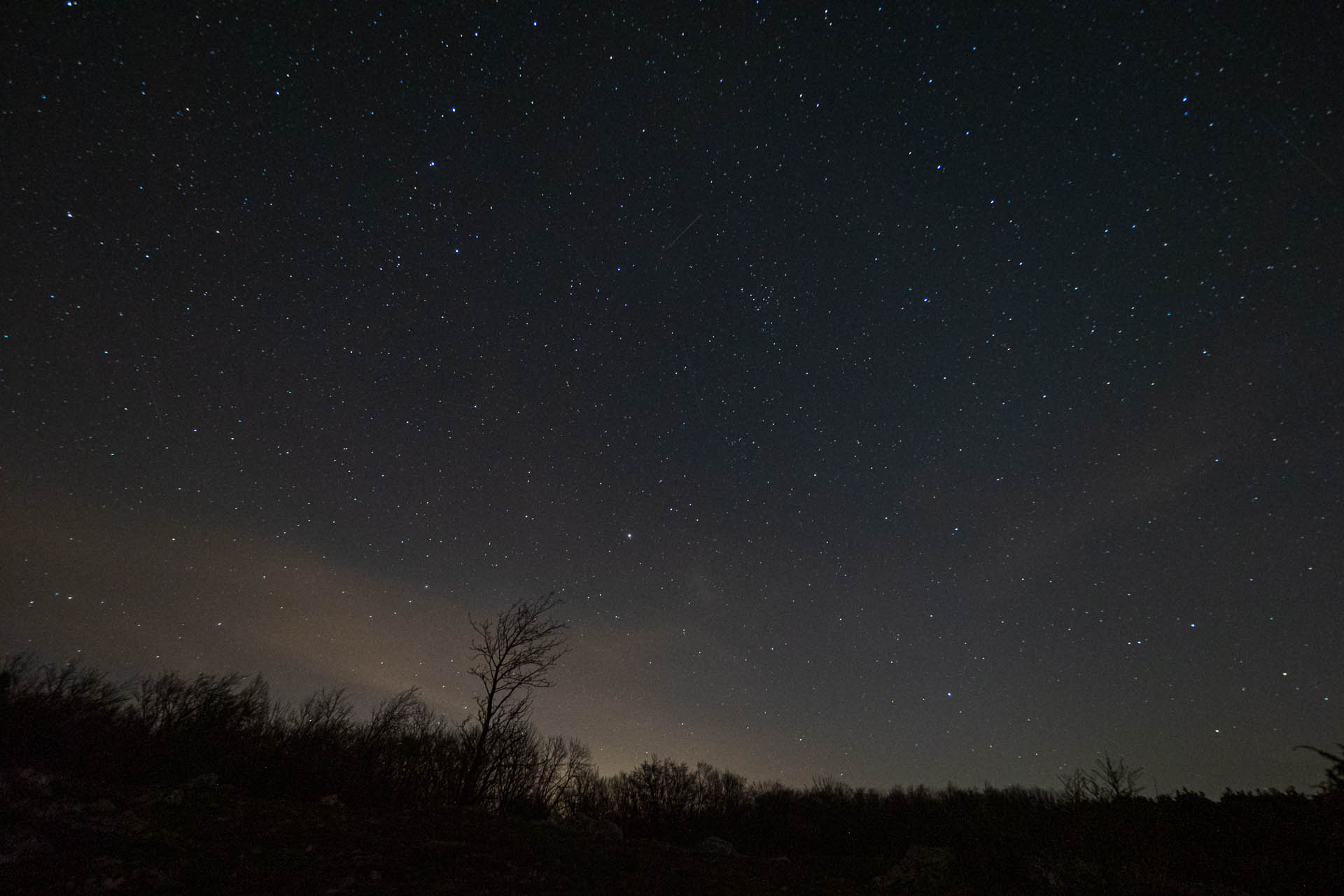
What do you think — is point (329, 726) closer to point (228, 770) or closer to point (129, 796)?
point (228, 770)

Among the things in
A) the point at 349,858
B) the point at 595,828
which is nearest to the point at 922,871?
the point at 595,828

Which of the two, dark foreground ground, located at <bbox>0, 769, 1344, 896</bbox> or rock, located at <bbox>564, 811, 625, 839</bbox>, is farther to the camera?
rock, located at <bbox>564, 811, 625, 839</bbox>

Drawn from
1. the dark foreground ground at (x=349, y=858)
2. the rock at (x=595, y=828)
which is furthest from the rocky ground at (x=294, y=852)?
the rock at (x=595, y=828)

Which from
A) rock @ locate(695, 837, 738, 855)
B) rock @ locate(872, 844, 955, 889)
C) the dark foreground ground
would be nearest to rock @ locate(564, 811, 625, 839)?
the dark foreground ground

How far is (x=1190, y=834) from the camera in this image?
13289 millimetres

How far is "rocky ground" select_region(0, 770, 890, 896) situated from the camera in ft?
19.9

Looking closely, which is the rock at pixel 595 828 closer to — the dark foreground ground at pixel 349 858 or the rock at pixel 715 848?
the dark foreground ground at pixel 349 858

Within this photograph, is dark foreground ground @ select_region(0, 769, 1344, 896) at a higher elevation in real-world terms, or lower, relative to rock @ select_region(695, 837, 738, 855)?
higher

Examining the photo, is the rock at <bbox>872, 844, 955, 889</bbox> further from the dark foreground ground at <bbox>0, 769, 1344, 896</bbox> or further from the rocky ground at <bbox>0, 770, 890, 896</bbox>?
the rocky ground at <bbox>0, 770, 890, 896</bbox>

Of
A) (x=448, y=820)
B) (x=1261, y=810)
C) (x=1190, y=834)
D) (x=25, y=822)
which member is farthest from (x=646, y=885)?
(x=1261, y=810)

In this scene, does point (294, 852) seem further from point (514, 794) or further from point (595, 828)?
point (514, 794)

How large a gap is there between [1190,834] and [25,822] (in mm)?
22102

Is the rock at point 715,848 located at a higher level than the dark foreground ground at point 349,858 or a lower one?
lower

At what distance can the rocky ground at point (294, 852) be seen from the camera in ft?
19.9
